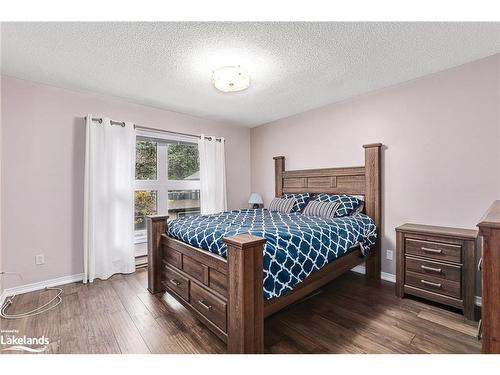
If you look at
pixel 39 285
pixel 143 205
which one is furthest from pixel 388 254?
pixel 39 285

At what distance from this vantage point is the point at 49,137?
2662 mm

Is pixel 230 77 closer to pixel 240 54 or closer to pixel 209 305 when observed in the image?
pixel 240 54

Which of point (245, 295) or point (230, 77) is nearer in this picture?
point (245, 295)

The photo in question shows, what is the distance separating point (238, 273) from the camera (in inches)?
55.1

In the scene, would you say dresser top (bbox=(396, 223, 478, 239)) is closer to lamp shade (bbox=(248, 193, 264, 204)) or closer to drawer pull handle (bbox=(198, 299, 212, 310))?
drawer pull handle (bbox=(198, 299, 212, 310))

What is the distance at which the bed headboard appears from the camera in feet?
9.25

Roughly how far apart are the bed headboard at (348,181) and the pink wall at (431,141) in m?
0.11

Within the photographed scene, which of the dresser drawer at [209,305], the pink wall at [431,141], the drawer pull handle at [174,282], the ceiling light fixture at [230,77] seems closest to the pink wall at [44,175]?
the drawer pull handle at [174,282]

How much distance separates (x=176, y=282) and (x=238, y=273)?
40.1 inches

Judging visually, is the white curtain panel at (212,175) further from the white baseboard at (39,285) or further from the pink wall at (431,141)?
the white baseboard at (39,285)

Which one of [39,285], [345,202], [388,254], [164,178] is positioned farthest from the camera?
[164,178]

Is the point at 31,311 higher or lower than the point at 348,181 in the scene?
lower
